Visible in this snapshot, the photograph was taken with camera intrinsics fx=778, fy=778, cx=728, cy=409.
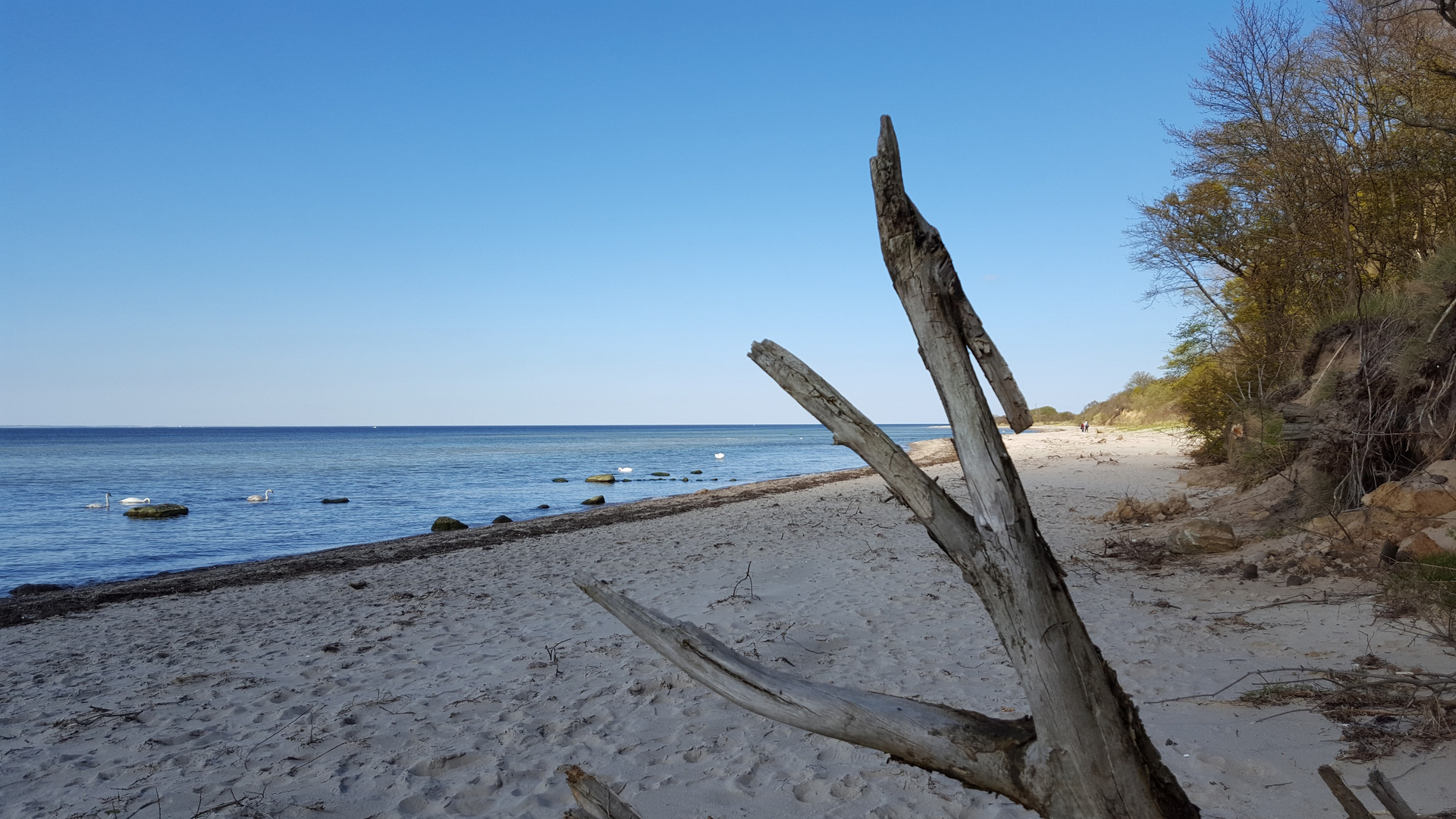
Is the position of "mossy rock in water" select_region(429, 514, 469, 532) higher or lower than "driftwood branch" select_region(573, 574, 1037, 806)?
lower

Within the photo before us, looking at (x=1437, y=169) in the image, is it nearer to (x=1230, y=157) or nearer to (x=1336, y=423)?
(x=1230, y=157)

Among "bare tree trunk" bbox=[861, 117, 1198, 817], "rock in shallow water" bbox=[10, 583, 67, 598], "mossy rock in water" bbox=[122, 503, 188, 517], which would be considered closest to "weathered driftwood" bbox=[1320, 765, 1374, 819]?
"bare tree trunk" bbox=[861, 117, 1198, 817]

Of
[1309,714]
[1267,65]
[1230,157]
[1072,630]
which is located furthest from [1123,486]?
[1072,630]

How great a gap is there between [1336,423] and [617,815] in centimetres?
929

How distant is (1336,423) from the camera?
842cm

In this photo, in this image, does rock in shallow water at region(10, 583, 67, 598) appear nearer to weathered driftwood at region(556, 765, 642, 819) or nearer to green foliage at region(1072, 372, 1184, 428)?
weathered driftwood at region(556, 765, 642, 819)

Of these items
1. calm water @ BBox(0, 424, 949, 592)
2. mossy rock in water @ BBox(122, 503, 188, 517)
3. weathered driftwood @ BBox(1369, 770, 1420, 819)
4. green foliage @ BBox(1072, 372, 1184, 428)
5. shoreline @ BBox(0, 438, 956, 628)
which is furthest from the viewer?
green foliage @ BBox(1072, 372, 1184, 428)

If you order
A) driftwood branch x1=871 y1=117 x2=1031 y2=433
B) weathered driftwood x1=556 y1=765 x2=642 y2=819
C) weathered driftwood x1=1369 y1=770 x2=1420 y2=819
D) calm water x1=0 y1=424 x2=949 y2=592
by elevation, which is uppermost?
driftwood branch x1=871 y1=117 x2=1031 y2=433

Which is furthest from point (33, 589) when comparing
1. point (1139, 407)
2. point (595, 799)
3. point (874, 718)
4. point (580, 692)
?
point (1139, 407)

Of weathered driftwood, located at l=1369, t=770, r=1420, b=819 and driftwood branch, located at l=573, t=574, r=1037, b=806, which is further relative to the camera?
driftwood branch, located at l=573, t=574, r=1037, b=806

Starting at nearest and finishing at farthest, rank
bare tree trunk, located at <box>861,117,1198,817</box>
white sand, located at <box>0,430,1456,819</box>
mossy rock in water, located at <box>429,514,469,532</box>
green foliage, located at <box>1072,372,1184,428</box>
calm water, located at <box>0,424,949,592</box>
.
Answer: bare tree trunk, located at <box>861,117,1198,817</box>
white sand, located at <box>0,430,1456,819</box>
calm water, located at <box>0,424,949,592</box>
mossy rock in water, located at <box>429,514,469,532</box>
green foliage, located at <box>1072,372,1184,428</box>

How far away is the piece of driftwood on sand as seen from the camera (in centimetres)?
222

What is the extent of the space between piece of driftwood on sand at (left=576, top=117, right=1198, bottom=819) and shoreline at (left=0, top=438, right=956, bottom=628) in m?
6.74

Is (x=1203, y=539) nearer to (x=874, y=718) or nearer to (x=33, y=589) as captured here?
(x=874, y=718)
